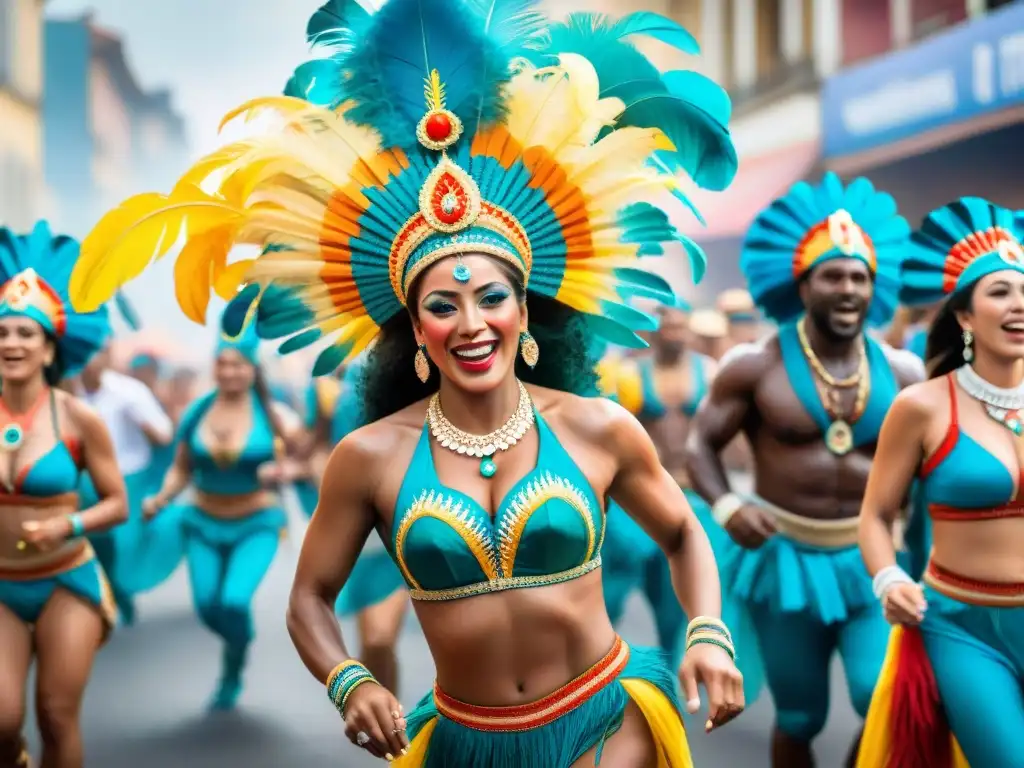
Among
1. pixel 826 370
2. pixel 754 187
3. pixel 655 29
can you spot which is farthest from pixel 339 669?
pixel 754 187

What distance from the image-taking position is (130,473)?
29.5 feet

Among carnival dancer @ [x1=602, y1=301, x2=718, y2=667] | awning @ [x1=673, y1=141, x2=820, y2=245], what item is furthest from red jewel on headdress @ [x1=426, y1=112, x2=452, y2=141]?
awning @ [x1=673, y1=141, x2=820, y2=245]

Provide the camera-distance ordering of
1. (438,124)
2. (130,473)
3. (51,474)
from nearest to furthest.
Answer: (438,124)
(51,474)
(130,473)

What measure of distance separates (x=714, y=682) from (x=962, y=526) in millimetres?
1483

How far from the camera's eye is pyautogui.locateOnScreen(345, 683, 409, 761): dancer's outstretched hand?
285 cm

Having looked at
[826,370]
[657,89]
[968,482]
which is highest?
[657,89]

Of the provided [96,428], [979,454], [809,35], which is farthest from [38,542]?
[809,35]

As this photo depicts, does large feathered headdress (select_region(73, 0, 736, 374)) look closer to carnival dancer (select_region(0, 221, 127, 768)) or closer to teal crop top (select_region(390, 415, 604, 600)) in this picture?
teal crop top (select_region(390, 415, 604, 600))

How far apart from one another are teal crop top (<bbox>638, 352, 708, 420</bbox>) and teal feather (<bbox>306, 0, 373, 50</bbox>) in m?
5.38

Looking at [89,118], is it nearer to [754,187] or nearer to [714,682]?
[754,187]

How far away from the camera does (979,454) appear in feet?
13.0

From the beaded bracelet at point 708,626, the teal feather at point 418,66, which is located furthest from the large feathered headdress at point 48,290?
the beaded bracelet at point 708,626

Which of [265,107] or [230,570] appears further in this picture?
[230,570]

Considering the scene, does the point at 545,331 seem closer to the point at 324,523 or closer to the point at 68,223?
the point at 324,523
